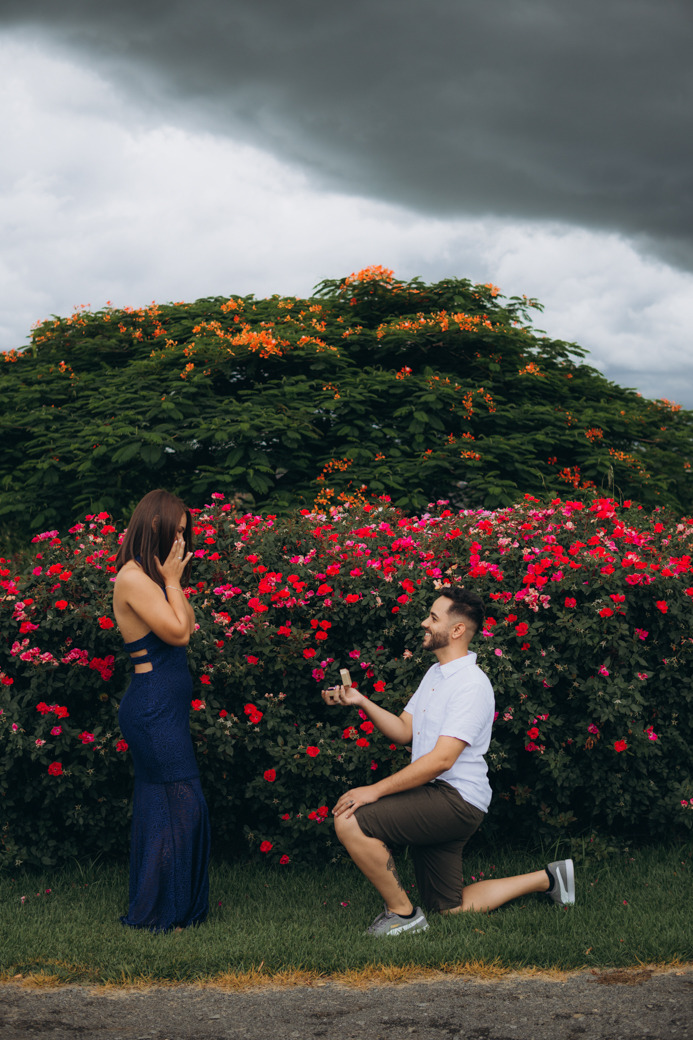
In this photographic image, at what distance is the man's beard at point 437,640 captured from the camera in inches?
172

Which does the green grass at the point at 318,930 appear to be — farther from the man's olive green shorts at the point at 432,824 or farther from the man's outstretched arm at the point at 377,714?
the man's outstretched arm at the point at 377,714

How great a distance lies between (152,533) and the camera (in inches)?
169

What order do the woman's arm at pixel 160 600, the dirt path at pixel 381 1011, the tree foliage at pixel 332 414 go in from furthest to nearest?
the tree foliage at pixel 332 414
the woman's arm at pixel 160 600
the dirt path at pixel 381 1011

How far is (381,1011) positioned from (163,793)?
1.46m

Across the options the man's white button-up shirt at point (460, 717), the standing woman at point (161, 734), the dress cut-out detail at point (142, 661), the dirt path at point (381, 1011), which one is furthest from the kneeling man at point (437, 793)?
the dress cut-out detail at point (142, 661)

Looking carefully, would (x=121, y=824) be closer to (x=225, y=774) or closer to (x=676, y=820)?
(x=225, y=774)

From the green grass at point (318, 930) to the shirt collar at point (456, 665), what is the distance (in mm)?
1157

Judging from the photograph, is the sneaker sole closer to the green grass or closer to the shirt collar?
the green grass

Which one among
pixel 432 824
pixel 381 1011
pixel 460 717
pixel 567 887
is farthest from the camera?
pixel 567 887

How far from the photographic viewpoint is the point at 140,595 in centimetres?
421

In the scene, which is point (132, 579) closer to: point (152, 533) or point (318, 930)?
point (152, 533)

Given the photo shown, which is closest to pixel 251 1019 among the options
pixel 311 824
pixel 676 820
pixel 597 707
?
pixel 311 824

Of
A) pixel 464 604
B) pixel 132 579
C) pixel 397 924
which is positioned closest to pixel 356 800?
pixel 397 924

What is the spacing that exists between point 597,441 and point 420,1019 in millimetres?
9228
